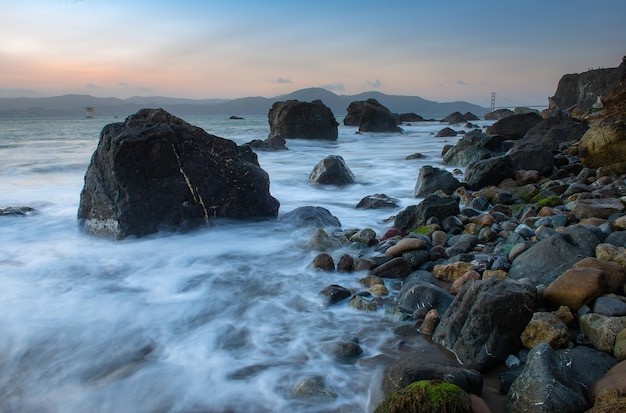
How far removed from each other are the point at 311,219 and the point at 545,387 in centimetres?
450

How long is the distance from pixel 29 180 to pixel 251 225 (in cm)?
838

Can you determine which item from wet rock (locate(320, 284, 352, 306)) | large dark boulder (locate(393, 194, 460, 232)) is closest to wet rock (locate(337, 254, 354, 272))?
wet rock (locate(320, 284, 352, 306))

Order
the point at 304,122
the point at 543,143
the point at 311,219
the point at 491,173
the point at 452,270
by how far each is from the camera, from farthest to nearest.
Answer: the point at 304,122 < the point at 543,143 < the point at 491,173 < the point at 311,219 < the point at 452,270

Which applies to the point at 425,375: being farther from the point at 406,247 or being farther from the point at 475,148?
the point at 475,148

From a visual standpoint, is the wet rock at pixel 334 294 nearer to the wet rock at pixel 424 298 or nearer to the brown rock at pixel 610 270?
the wet rock at pixel 424 298

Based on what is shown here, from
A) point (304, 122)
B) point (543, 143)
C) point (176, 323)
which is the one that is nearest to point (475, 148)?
point (543, 143)

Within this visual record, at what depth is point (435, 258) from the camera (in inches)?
188

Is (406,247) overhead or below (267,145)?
below

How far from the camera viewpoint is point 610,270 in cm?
327

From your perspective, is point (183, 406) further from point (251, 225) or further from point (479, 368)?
point (251, 225)

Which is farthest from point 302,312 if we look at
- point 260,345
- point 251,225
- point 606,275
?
point 251,225

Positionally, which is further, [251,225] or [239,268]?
[251,225]

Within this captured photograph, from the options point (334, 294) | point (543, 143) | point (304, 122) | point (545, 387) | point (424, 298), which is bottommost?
point (334, 294)

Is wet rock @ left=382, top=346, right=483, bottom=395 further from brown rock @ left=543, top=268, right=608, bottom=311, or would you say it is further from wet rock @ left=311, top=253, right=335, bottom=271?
wet rock @ left=311, top=253, right=335, bottom=271
